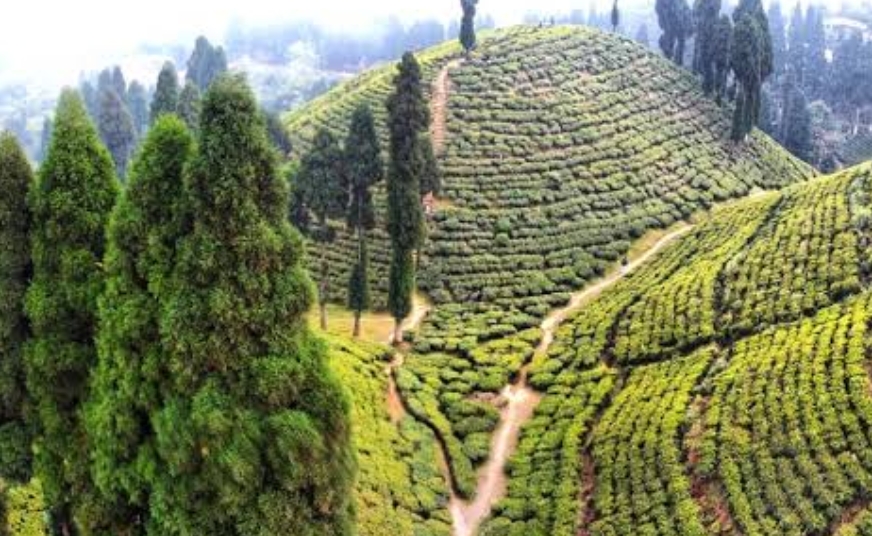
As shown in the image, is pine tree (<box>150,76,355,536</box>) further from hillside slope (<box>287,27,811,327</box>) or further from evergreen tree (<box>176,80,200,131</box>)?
evergreen tree (<box>176,80,200,131</box>)

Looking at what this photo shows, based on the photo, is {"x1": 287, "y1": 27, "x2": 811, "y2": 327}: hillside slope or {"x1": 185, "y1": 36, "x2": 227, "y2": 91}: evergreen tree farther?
{"x1": 185, "y1": 36, "x2": 227, "y2": 91}: evergreen tree

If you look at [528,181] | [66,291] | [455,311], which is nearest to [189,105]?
[528,181]

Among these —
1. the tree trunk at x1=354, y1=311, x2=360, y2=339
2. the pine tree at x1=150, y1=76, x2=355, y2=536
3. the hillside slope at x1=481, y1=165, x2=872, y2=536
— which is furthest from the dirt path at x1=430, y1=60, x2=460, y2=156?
the pine tree at x1=150, y1=76, x2=355, y2=536

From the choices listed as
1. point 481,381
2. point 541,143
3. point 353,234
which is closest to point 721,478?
point 481,381

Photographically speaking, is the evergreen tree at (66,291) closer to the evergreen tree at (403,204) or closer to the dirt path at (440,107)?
the evergreen tree at (403,204)

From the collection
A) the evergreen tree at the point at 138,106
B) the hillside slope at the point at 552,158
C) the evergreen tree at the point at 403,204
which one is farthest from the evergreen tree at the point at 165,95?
the evergreen tree at the point at 138,106

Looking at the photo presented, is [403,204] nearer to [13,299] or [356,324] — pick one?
[356,324]
